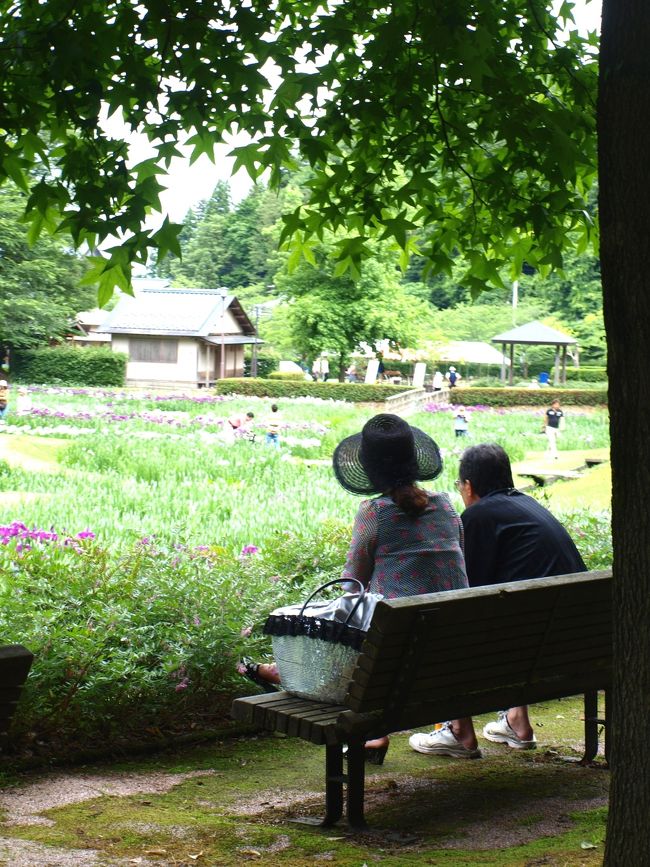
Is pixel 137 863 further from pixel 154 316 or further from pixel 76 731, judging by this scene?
pixel 154 316

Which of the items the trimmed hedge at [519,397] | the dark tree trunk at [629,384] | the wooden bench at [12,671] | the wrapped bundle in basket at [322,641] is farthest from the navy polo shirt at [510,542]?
the trimmed hedge at [519,397]

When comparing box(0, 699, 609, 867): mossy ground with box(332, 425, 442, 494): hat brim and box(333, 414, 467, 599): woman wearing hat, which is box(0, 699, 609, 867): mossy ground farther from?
box(332, 425, 442, 494): hat brim

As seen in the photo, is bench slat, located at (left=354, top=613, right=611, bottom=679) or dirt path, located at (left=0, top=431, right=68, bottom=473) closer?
bench slat, located at (left=354, top=613, right=611, bottom=679)

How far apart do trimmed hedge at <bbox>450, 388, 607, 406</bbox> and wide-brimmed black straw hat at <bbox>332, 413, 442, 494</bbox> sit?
1589 inches

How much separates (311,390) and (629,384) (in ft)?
143

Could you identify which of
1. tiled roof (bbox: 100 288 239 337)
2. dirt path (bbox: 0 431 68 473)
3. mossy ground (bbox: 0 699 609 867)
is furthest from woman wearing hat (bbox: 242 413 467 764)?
tiled roof (bbox: 100 288 239 337)

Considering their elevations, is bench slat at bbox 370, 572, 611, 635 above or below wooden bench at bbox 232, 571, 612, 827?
above

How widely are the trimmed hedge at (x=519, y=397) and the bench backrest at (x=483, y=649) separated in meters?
40.1

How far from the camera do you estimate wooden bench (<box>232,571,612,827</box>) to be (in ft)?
11.7

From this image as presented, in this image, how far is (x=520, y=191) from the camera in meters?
5.79

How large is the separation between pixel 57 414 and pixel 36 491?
1266cm

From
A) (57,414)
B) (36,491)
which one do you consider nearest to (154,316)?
(57,414)

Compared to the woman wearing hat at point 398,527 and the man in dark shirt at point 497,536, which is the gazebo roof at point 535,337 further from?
the woman wearing hat at point 398,527

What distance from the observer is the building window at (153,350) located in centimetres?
5831
